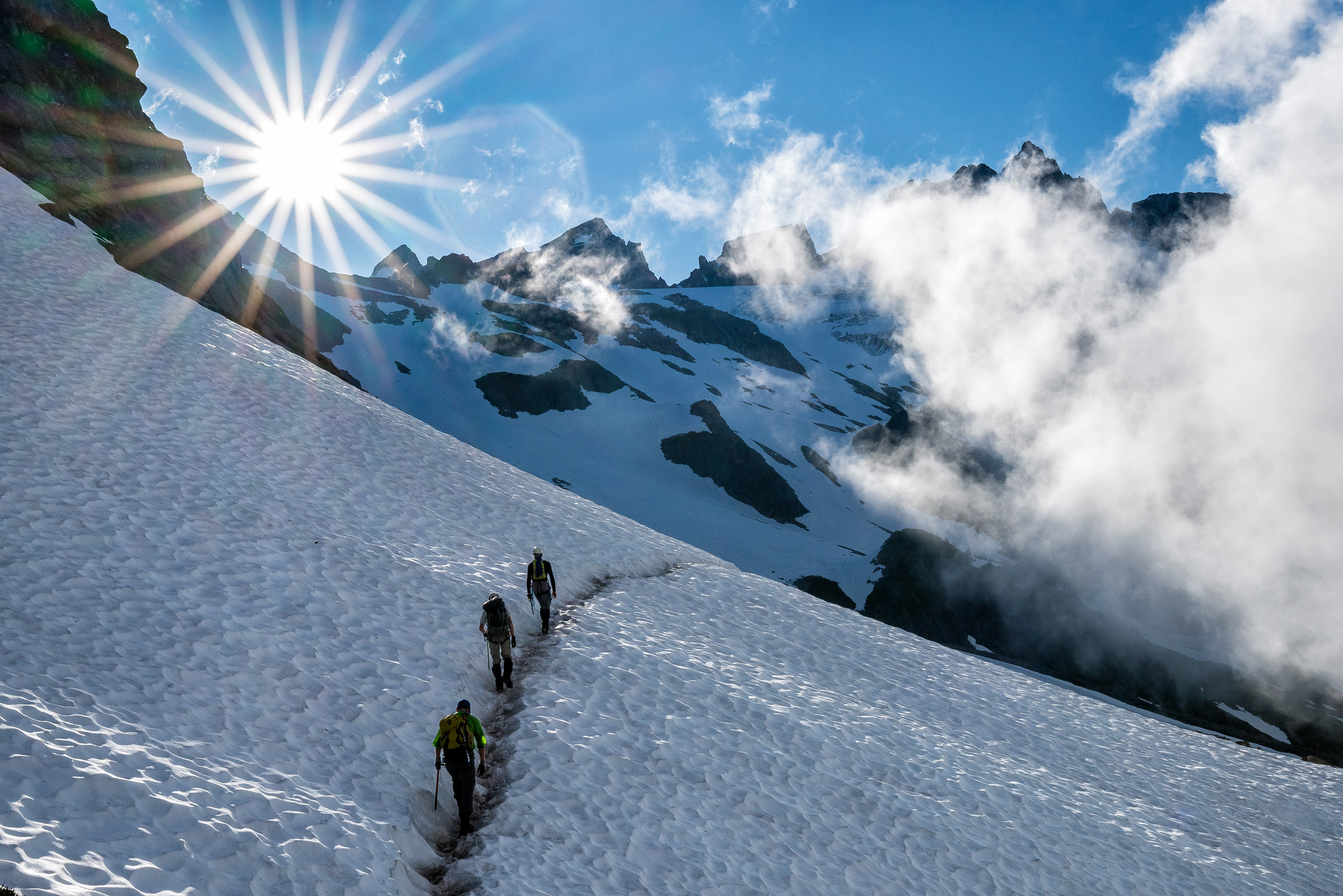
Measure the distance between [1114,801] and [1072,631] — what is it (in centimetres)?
7198

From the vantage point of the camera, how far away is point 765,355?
15700 cm

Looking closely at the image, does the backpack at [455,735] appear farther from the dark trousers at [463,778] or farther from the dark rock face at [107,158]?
the dark rock face at [107,158]

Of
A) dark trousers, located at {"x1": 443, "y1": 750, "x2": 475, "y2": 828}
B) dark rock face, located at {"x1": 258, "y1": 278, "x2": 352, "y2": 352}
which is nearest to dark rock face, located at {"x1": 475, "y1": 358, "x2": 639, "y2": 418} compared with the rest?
dark rock face, located at {"x1": 258, "y1": 278, "x2": 352, "y2": 352}

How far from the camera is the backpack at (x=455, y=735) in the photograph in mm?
7844

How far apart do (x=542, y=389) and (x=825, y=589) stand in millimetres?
49873

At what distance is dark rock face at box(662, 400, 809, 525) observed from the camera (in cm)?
8475

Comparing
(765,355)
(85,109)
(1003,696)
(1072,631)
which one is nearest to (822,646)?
(1003,696)

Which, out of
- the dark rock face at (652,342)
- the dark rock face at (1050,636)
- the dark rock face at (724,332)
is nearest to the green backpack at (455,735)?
the dark rock face at (1050,636)

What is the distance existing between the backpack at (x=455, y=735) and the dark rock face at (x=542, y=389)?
82703 millimetres

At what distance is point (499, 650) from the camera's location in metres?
11.2

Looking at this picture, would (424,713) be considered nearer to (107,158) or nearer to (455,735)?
(455,735)

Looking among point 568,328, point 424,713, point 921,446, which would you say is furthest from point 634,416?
point 424,713

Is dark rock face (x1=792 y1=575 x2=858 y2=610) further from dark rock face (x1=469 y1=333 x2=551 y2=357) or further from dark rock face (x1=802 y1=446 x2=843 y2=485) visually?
dark rock face (x1=469 y1=333 x2=551 y2=357)

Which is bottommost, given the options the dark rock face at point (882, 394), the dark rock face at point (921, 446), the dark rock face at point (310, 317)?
the dark rock face at point (310, 317)
